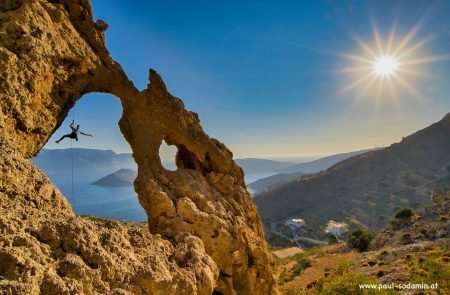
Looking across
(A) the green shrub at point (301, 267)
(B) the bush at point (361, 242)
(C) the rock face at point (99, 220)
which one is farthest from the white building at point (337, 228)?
(C) the rock face at point (99, 220)

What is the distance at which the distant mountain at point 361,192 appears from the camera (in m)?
141

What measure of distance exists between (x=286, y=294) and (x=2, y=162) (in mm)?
28126

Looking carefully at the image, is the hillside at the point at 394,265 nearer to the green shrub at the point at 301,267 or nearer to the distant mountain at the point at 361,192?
the green shrub at the point at 301,267

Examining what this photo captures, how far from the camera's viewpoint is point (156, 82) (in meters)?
17.8

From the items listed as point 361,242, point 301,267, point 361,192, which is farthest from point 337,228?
point 301,267

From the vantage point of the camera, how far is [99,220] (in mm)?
9273

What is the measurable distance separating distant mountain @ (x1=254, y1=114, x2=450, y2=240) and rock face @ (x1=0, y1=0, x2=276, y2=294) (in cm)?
11604

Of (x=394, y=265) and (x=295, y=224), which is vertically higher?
(x=394, y=265)

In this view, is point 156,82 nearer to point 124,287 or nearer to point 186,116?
point 186,116

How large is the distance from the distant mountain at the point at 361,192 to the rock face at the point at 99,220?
116045mm

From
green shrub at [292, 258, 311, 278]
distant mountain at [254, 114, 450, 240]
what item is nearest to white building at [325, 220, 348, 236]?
distant mountain at [254, 114, 450, 240]

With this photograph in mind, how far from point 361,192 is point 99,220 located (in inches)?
7091

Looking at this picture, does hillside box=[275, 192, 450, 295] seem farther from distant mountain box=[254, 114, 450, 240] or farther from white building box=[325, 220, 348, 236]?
distant mountain box=[254, 114, 450, 240]

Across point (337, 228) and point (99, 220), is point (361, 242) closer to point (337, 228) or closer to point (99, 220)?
point (99, 220)
